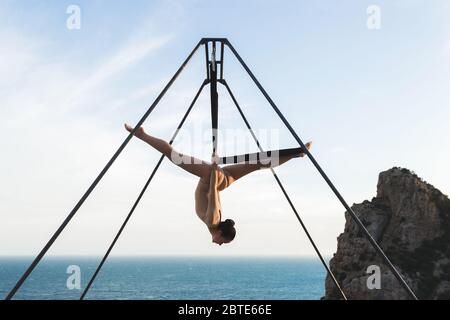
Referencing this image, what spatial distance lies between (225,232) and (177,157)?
176 centimetres

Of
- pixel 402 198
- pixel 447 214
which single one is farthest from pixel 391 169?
pixel 447 214

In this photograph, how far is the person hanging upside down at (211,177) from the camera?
8320 mm

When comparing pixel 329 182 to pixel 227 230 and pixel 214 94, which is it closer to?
pixel 227 230

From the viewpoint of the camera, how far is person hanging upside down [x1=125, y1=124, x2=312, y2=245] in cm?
832

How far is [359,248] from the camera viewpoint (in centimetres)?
7319

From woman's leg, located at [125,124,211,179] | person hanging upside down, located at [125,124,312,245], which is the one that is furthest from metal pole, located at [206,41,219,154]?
woman's leg, located at [125,124,211,179]

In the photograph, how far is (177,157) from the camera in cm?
832

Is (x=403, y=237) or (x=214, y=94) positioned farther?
(x=403, y=237)

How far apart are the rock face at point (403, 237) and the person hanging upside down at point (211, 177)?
63585mm

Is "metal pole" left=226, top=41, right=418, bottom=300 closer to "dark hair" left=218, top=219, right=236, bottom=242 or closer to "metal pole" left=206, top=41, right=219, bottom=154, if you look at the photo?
"metal pole" left=206, top=41, right=219, bottom=154

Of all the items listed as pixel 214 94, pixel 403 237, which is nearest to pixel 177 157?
pixel 214 94

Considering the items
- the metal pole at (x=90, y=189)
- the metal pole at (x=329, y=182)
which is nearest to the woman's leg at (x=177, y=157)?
the metal pole at (x=90, y=189)

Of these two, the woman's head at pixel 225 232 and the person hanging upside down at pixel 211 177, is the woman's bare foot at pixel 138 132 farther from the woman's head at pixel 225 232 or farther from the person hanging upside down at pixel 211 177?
the woman's head at pixel 225 232

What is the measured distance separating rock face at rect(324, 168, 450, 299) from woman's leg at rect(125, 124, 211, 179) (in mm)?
64461
